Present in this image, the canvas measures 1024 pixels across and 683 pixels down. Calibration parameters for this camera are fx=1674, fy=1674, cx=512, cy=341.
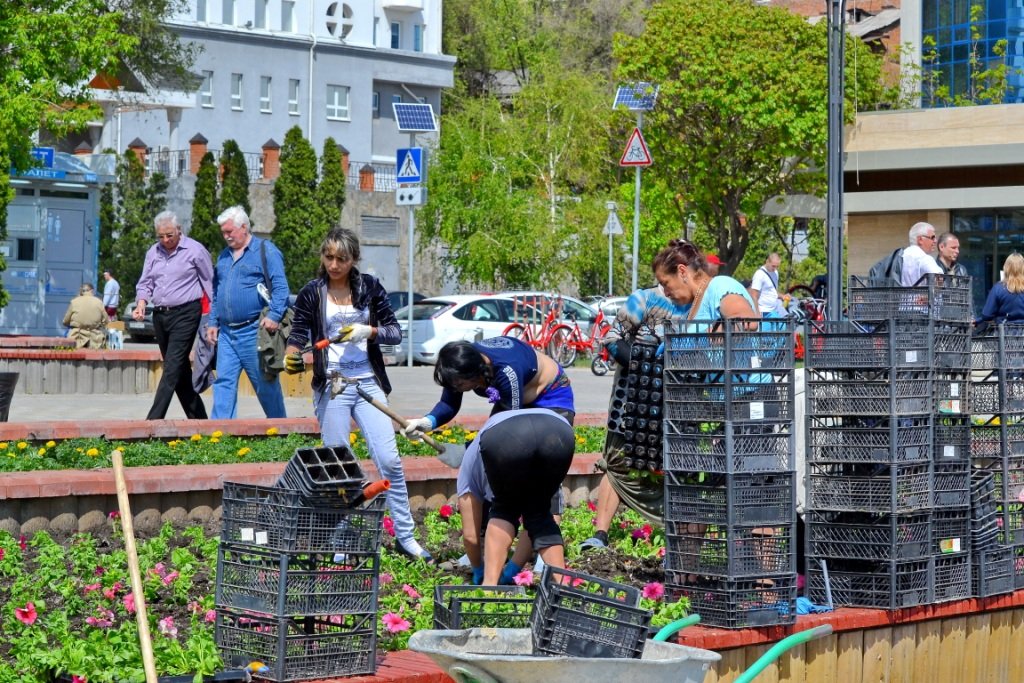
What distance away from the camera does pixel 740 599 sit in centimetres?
655

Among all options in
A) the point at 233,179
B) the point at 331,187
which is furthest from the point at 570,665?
the point at 331,187

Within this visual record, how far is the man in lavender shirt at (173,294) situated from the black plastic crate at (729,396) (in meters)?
7.17

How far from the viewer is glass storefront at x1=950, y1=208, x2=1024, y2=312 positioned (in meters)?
33.7

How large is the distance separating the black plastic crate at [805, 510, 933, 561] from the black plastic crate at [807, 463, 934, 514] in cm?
6

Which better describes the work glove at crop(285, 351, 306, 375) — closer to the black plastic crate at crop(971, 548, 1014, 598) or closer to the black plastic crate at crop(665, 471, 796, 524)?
the black plastic crate at crop(665, 471, 796, 524)

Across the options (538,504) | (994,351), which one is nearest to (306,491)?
(538,504)

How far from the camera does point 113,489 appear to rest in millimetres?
9023

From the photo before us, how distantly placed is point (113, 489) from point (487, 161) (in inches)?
1587

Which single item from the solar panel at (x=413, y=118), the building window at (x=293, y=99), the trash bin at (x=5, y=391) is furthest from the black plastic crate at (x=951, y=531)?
the building window at (x=293, y=99)

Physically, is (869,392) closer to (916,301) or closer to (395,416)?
(916,301)

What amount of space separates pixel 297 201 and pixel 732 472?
48.5m

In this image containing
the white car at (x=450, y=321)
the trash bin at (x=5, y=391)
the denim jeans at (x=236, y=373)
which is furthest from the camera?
the white car at (x=450, y=321)

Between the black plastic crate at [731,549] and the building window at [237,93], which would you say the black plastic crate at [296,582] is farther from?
the building window at [237,93]

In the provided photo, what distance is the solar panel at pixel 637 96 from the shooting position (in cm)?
2989
